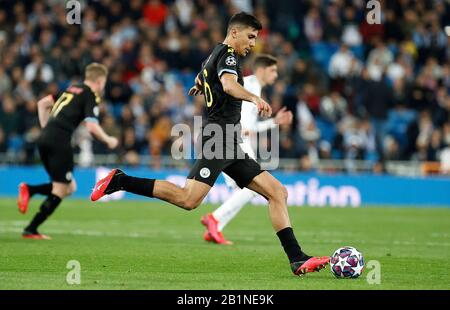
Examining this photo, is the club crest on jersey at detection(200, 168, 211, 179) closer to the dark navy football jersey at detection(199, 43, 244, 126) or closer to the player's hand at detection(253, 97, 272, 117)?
the dark navy football jersey at detection(199, 43, 244, 126)

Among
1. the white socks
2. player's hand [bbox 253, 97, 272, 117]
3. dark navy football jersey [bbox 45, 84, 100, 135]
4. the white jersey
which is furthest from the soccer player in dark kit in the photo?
dark navy football jersey [bbox 45, 84, 100, 135]

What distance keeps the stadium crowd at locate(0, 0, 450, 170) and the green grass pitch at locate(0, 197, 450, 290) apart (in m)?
4.12

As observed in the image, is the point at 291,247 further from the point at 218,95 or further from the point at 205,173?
the point at 218,95

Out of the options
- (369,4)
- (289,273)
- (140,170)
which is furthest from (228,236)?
(369,4)

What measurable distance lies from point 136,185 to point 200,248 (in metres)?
3.20

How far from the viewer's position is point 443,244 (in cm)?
1470

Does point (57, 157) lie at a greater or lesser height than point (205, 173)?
lesser

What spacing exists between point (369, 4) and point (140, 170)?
8.55 meters

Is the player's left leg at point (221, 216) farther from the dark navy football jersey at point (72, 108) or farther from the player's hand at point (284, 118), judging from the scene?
the dark navy football jersey at point (72, 108)

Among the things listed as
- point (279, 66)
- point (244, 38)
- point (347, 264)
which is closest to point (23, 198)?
point (244, 38)

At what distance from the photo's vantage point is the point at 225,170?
10711 millimetres
